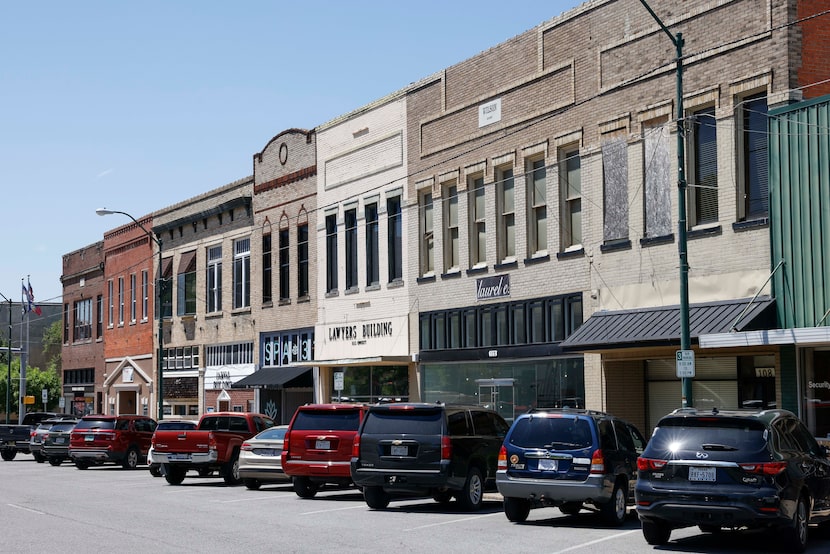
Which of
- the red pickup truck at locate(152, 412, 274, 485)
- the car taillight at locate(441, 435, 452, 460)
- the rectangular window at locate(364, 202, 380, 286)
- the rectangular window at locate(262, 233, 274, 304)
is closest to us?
the car taillight at locate(441, 435, 452, 460)

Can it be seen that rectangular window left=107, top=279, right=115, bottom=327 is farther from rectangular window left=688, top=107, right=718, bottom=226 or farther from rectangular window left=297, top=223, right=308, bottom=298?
rectangular window left=688, top=107, right=718, bottom=226

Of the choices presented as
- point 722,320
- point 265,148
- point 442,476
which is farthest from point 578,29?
point 265,148

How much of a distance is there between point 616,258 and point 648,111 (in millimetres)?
3355

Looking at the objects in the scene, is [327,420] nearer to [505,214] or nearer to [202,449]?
[202,449]

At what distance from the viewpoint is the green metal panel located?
21.3m

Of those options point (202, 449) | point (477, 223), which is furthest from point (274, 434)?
point (477, 223)

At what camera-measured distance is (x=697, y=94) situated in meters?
24.1

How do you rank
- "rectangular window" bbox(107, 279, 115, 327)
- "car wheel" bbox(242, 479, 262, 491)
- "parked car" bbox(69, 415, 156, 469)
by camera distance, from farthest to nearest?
"rectangular window" bbox(107, 279, 115, 327)
"parked car" bbox(69, 415, 156, 469)
"car wheel" bbox(242, 479, 262, 491)

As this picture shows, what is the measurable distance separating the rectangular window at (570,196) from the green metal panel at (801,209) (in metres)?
6.36

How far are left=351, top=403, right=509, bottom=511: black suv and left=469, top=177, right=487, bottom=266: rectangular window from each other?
12021 millimetres

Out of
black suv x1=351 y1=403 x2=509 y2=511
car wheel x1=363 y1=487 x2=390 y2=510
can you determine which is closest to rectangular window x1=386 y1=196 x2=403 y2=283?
black suv x1=351 y1=403 x2=509 y2=511

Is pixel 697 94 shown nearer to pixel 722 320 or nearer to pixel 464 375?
pixel 722 320

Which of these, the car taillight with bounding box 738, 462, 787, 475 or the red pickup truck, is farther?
the red pickup truck

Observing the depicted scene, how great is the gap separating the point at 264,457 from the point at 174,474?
145 inches
